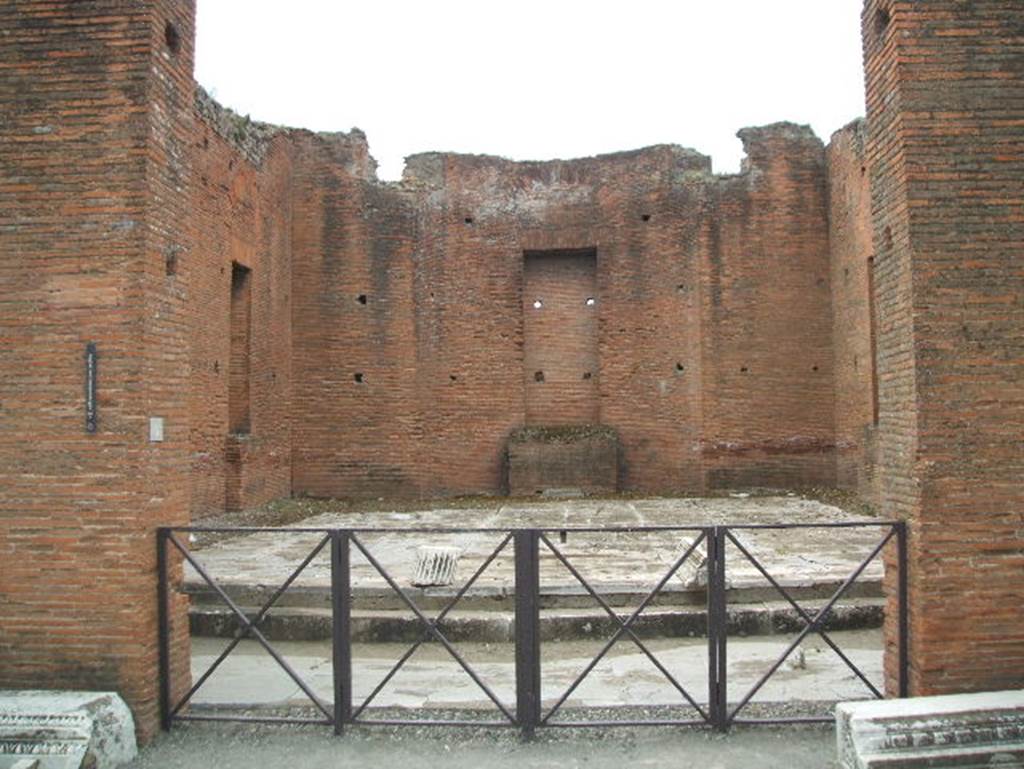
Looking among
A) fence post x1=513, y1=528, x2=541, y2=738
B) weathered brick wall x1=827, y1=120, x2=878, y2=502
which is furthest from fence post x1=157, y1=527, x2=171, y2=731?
weathered brick wall x1=827, y1=120, x2=878, y2=502

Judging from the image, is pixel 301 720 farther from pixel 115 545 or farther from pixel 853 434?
pixel 853 434

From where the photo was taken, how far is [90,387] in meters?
5.16

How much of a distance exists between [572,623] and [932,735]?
139 inches

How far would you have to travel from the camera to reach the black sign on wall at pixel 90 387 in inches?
203

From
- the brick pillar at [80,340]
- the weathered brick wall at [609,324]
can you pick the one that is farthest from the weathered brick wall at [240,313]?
the brick pillar at [80,340]

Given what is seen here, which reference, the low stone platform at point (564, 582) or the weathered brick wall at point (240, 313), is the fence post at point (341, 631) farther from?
the weathered brick wall at point (240, 313)

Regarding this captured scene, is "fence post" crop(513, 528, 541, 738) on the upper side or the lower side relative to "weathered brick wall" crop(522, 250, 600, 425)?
lower

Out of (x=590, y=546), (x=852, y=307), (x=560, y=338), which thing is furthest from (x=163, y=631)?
(x=852, y=307)

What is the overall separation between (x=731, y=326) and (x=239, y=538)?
976cm

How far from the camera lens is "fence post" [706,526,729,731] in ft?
16.8

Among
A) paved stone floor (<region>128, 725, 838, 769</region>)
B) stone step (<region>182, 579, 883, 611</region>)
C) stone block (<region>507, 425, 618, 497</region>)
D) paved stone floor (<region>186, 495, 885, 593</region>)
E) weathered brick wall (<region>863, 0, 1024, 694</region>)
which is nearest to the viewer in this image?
paved stone floor (<region>128, 725, 838, 769</region>)

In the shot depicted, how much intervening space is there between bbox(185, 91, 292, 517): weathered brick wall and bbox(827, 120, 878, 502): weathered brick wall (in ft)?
33.6

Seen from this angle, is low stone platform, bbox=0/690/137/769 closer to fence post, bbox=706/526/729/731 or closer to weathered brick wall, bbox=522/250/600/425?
fence post, bbox=706/526/729/731

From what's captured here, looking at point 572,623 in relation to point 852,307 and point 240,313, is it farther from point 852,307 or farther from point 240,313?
point 852,307
